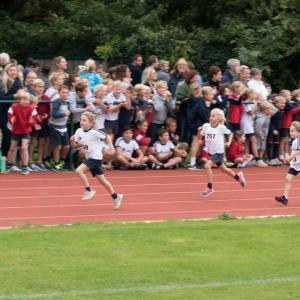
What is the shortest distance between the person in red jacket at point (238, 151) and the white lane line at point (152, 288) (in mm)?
11218

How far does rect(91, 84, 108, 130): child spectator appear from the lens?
70.0ft

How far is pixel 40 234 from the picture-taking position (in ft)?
46.8

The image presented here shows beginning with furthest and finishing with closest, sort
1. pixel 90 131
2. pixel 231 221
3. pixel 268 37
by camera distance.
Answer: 1. pixel 268 37
2. pixel 90 131
3. pixel 231 221

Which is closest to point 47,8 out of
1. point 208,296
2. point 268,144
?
point 268,144

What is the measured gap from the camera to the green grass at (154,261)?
1123 cm

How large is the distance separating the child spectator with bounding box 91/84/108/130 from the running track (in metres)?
1.07

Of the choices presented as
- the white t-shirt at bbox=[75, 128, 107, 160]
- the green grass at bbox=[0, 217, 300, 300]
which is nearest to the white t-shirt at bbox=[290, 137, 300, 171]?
the green grass at bbox=[0, 217, 300, 300]

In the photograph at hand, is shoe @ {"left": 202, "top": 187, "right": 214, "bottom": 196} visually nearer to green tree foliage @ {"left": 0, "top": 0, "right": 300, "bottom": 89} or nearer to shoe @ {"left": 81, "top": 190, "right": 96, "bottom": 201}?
shoe @ {"left": 81, "top": 190, "right": 96, "bottom": 201}

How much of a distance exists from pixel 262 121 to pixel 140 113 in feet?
9.58

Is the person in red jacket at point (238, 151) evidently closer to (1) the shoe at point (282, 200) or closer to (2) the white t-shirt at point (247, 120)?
(2) the white t-shirt at point (247, 120)

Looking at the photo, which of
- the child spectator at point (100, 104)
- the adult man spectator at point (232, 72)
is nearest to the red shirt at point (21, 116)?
the child spectator at point (100, 104)

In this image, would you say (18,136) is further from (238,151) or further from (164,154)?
(238,151)

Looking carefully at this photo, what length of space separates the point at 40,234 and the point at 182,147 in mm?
8852

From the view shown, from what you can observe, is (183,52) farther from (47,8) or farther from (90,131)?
(90,131)
